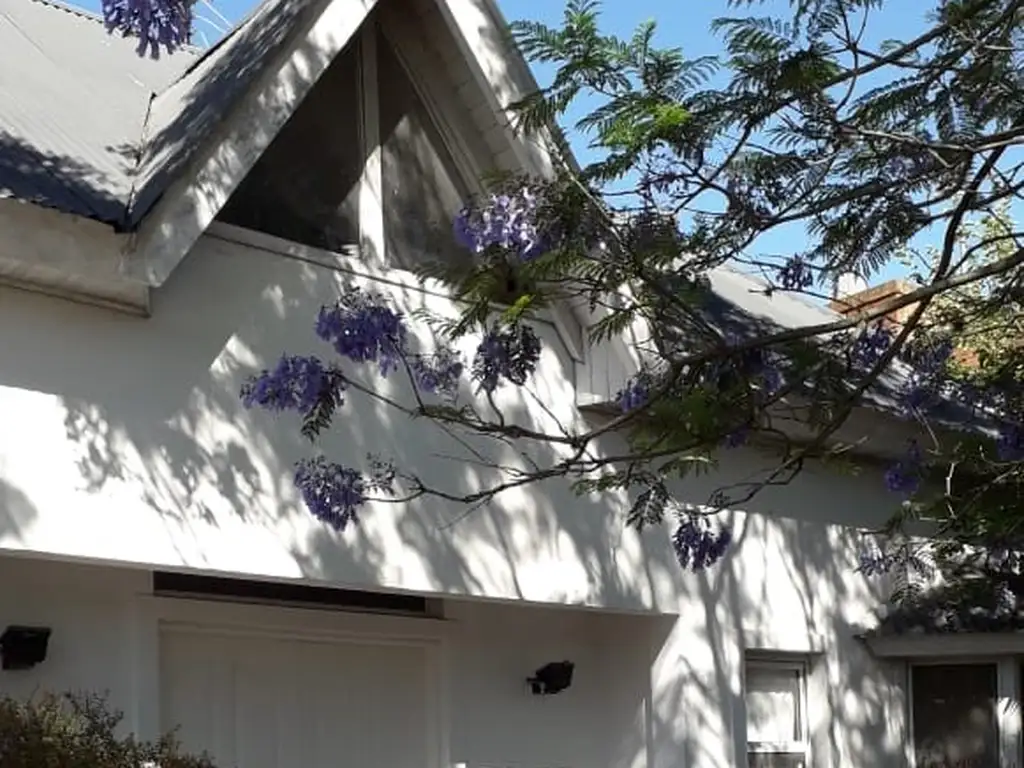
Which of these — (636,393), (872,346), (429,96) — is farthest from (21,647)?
(872,346)

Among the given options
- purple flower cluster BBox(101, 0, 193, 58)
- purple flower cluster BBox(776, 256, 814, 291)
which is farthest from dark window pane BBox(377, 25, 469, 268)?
purple flower cluster BBox(101, 0, 193, 58)

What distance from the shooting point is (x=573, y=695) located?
10.5 m

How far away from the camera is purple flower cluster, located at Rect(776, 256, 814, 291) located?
7.46 m

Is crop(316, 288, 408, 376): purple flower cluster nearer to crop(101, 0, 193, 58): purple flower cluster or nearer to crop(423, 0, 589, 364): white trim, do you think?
crop(101, 0, 193, 58): purple flower cluster

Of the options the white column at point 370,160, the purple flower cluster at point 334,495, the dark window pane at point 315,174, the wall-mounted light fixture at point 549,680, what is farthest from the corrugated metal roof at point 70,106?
the wall-mounted light fixture at point 549,680

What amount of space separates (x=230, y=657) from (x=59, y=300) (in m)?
2.42

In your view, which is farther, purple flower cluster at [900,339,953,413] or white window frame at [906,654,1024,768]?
white window frame at [906,654,1024,768]

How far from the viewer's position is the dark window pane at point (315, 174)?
8617mm

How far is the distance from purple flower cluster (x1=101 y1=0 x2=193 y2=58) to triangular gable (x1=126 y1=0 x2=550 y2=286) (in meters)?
0.93

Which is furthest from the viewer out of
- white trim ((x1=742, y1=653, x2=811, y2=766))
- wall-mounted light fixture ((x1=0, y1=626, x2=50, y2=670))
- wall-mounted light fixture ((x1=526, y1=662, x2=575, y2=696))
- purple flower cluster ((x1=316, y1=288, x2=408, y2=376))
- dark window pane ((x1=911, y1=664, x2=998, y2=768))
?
dark window pane ((x1=911, y1=664, x2=998, y2=768))

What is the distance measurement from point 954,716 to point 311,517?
5945mm

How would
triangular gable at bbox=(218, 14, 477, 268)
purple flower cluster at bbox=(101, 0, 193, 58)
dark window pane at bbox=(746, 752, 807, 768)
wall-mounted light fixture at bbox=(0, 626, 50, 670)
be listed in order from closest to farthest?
purple flower cluster at bbox=(101, 0, 193, 58)
wall-mounted light fixture at bbox=(0, 626, 50, 670)
triangular gable at bbox=(218, 14, 477, 268)
dark window pane at bbox=(746, 752, 807, 768)

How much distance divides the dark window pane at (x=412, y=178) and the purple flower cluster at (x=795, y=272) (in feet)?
8.06

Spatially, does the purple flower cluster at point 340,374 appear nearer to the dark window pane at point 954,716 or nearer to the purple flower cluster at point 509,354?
the purple flower cluster at point 509,354
